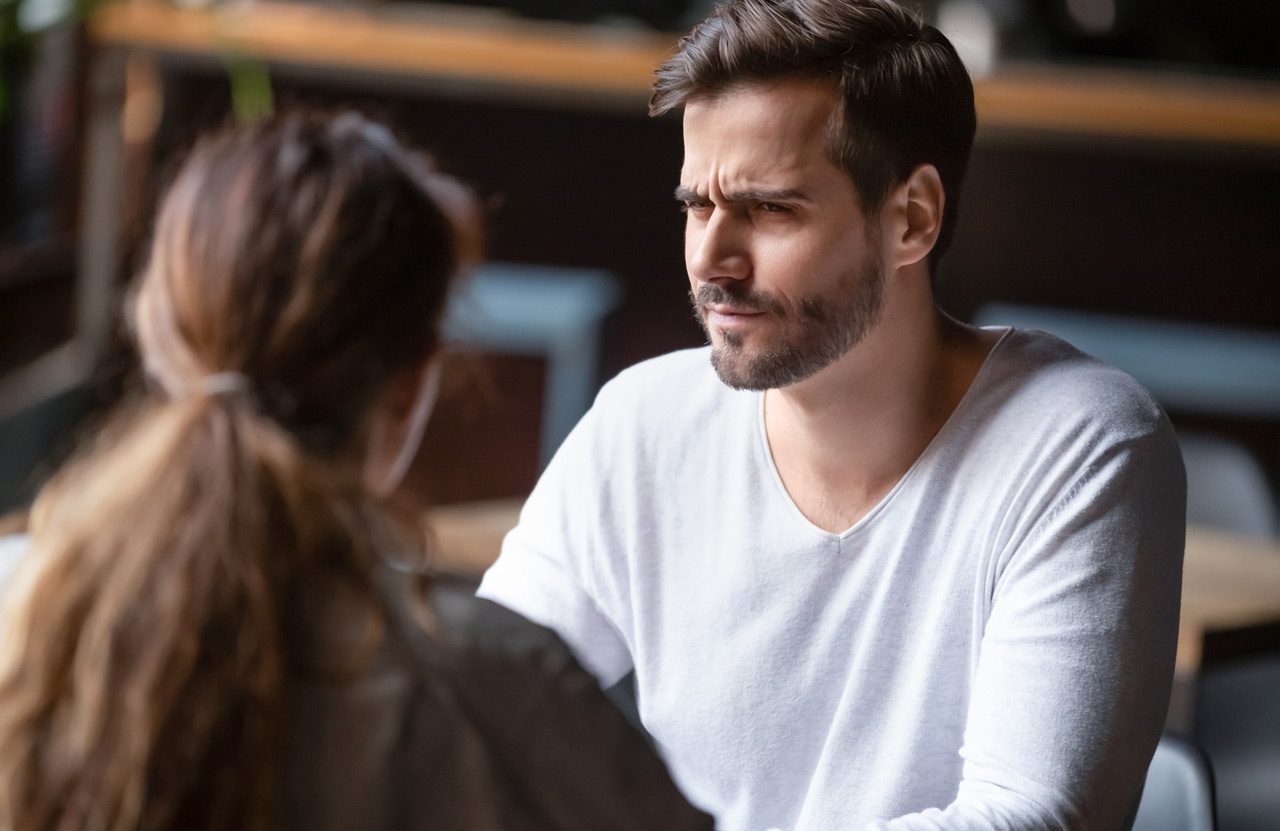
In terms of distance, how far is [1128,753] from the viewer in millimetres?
908

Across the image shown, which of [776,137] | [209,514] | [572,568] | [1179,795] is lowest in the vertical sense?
[1179,795]

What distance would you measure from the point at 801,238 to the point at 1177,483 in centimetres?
29

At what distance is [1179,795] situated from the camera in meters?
1.13

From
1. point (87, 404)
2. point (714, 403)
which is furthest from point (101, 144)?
point (714, 403)

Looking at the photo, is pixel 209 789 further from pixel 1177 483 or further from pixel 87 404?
pixel 87 404

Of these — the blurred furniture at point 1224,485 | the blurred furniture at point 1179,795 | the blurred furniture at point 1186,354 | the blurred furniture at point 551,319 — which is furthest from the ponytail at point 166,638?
the blurred furniture at point 1186,354

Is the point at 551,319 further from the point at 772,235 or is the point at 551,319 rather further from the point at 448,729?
the point at 448,729

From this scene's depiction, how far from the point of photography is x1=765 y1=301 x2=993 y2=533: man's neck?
1.07m

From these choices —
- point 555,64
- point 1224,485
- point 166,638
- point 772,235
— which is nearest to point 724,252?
point 772,235

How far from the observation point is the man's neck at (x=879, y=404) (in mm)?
1066

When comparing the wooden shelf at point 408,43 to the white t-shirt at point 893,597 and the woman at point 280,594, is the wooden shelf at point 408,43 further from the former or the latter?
the woman at point 280,594

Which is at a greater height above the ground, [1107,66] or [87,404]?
[1107,66]

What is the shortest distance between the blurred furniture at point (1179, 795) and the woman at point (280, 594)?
513mm

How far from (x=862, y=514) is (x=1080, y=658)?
0.66 feet
